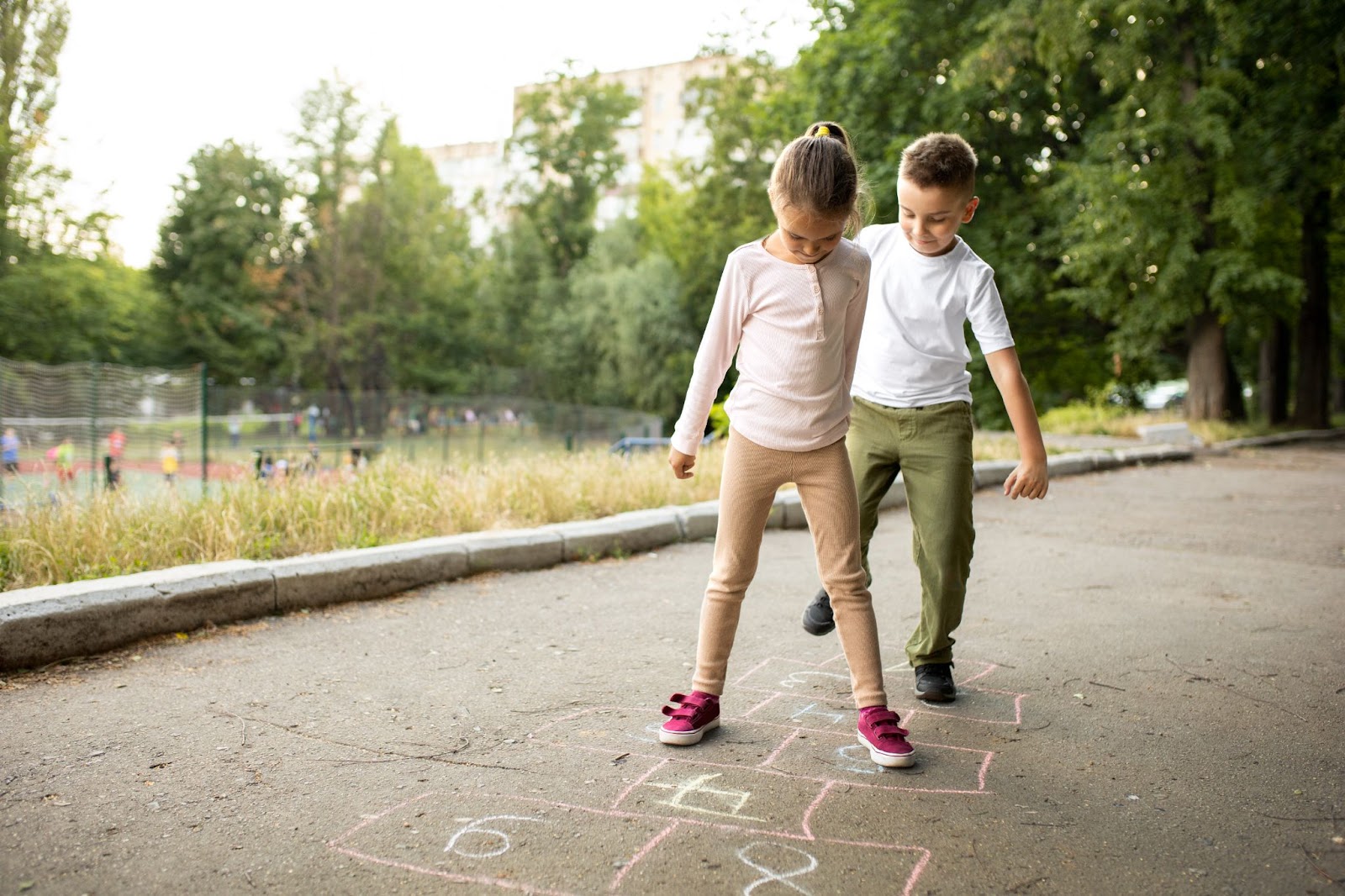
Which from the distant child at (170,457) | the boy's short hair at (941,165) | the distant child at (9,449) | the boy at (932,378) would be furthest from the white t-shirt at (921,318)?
the distant child at (170,457)

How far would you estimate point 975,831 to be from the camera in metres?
2.67

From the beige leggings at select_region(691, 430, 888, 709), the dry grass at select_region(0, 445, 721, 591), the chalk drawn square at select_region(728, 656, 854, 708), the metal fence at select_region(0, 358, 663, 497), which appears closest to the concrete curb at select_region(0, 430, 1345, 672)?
the dry grass at select_region(0, 445, 721, 591)

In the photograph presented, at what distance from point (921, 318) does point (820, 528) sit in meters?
0.93

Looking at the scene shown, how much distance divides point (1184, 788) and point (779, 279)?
6.12 ft

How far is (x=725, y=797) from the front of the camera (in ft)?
9.36

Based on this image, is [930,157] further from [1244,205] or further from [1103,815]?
[1244,205]

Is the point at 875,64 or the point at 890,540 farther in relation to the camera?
the point at 875,64

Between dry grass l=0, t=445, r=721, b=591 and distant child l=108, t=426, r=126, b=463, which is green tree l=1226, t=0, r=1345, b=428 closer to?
dry grass l=0, t=445, r=721, b=591

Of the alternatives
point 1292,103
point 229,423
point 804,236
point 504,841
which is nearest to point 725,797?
point 504,841

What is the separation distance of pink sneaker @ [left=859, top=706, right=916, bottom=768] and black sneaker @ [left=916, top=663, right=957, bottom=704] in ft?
1.94

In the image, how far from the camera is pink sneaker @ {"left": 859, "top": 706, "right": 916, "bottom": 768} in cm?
306

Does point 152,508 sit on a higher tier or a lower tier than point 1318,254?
lower

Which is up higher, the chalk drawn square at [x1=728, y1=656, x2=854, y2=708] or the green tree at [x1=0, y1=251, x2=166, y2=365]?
the green tree at [x1=0, y1=251, x2=166, y2=365]

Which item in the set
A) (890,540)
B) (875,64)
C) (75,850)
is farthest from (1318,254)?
Answer: (75,850)
